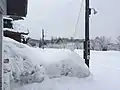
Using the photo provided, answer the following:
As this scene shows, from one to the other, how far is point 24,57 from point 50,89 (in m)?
1.39

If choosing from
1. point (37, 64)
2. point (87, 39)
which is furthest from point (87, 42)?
point (37, 64)

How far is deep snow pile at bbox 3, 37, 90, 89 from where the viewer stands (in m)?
7.27

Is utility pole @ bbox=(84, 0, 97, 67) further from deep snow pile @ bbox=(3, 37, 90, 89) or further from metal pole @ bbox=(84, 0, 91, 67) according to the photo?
deep snow pile @ bbox=(3, 37, 90, 89)

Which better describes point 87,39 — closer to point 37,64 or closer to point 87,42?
point 87,42

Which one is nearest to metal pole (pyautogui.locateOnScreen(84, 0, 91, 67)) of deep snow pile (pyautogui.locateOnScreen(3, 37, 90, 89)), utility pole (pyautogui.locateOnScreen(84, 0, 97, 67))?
utility pole (pyautogui.locateOnScreen(84, 0, 97, 67))

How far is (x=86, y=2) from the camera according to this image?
1134cm

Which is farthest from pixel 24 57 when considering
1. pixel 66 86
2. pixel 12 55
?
pixel 66 86

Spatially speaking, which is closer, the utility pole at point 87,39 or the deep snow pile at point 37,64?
the deep snow pile at point 37,64

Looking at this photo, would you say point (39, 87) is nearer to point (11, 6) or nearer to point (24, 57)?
point (24, 57)

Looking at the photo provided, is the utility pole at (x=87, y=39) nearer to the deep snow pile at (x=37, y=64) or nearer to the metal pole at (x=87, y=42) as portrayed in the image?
the metal pole at (x=87, y=42)

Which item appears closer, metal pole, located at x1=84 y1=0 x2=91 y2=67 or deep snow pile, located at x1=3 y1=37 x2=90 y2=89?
deep snow pile, located at x1=3 y1=37 x2=90 y2=89

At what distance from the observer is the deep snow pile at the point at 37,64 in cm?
727

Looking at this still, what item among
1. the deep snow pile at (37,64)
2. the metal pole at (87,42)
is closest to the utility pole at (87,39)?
the metal pole at (87,42)

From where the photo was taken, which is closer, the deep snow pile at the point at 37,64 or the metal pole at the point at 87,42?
the deep snow pile at the point at 37,64
